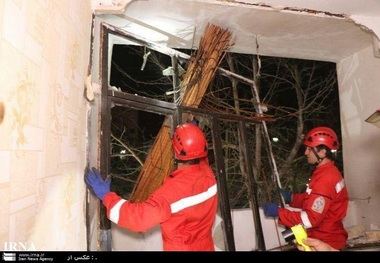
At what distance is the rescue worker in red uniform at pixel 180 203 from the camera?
214 cm

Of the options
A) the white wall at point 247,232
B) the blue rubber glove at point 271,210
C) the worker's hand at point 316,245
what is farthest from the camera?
the white wall at point 247,232

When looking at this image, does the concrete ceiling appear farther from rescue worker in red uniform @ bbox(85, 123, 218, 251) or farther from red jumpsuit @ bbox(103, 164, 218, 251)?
red jumpsuit @ bbox(103, 164, 218, 251)

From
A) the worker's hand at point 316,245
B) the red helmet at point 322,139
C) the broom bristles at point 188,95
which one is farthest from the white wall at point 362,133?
the worker's hand at point 316,245

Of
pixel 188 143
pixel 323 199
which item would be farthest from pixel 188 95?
pixel 323 199

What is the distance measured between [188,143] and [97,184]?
831mm

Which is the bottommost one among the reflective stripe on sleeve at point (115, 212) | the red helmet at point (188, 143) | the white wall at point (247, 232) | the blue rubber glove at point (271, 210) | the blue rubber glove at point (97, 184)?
the white wall at point (247, 232)

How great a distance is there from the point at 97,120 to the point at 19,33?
50.7 inches

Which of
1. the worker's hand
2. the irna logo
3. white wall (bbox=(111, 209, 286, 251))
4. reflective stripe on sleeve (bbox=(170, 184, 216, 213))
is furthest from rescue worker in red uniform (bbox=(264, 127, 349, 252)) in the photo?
the irna logo

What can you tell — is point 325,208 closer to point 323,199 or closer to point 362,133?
point 323,199

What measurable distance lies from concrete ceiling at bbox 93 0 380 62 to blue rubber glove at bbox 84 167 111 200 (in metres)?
1.43

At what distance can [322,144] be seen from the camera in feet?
10.9

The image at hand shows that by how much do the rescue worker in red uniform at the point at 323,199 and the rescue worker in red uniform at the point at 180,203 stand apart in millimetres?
1143

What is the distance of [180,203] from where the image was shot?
2.32 metres

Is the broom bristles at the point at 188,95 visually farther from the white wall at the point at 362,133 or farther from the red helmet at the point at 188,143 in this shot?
the white wall at the point at 362,133
